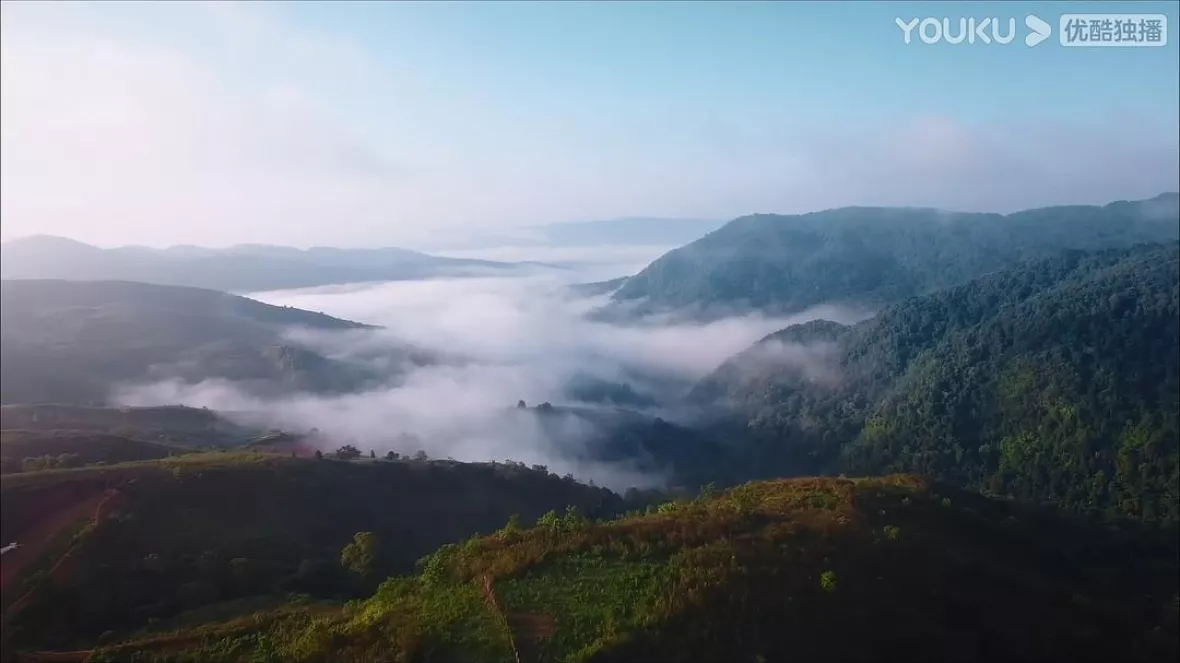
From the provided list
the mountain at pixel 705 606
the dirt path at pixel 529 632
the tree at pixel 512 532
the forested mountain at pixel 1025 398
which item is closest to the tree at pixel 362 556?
the mountain at pixel 705 606

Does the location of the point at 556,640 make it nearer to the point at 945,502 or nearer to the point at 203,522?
the point at 945,502

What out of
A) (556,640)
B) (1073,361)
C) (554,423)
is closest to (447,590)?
(556,640)

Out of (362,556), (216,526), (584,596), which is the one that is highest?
(584,596)

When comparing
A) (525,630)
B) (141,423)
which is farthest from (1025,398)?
(141,423)

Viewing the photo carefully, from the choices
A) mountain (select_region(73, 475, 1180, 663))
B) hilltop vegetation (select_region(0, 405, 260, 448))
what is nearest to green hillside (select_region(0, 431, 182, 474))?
hilltop vegetation (select_region(0, 405, 260, 448))

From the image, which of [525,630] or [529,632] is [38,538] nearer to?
[525,630]

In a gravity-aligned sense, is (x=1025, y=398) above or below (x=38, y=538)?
below
